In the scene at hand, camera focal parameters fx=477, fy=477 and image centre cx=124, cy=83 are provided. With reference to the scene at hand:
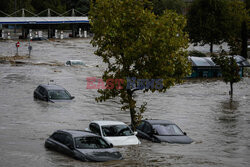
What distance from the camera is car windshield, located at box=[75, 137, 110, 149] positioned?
1745cm

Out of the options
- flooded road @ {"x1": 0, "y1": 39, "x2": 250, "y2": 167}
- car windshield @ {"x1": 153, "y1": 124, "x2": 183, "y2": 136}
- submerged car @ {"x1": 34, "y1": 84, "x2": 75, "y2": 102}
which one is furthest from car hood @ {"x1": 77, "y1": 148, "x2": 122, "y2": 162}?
submerged car @ {"x1": 34, "y1": 84, "x2": 75, "y2": 102}

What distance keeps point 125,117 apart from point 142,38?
35.0 ft

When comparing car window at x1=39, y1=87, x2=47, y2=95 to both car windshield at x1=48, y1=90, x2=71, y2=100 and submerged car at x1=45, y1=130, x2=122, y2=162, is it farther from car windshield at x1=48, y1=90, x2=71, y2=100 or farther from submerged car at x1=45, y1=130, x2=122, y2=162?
submerged car at x1=45, y1=130, x2=122, y2=162

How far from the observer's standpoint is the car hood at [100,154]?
1672 cm

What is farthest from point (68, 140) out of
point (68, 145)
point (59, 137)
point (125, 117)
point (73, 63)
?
point (73, 63)

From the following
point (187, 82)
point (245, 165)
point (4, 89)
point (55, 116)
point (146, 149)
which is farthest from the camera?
point (187, 82)

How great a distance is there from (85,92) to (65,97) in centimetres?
826

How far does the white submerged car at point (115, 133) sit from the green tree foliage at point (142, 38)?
210 cm

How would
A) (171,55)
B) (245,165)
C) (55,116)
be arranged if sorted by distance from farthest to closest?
(55,116) < (171,55) < (245,165)

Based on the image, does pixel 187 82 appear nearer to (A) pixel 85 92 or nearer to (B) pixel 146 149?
(A) pixel 85 92

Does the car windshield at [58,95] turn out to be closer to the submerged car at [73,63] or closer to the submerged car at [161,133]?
the submerged car at [161,133]

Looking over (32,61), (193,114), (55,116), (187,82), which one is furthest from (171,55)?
(32,61)

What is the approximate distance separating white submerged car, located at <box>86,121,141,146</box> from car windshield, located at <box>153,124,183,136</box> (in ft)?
6.09

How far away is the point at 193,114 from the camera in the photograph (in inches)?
1320
